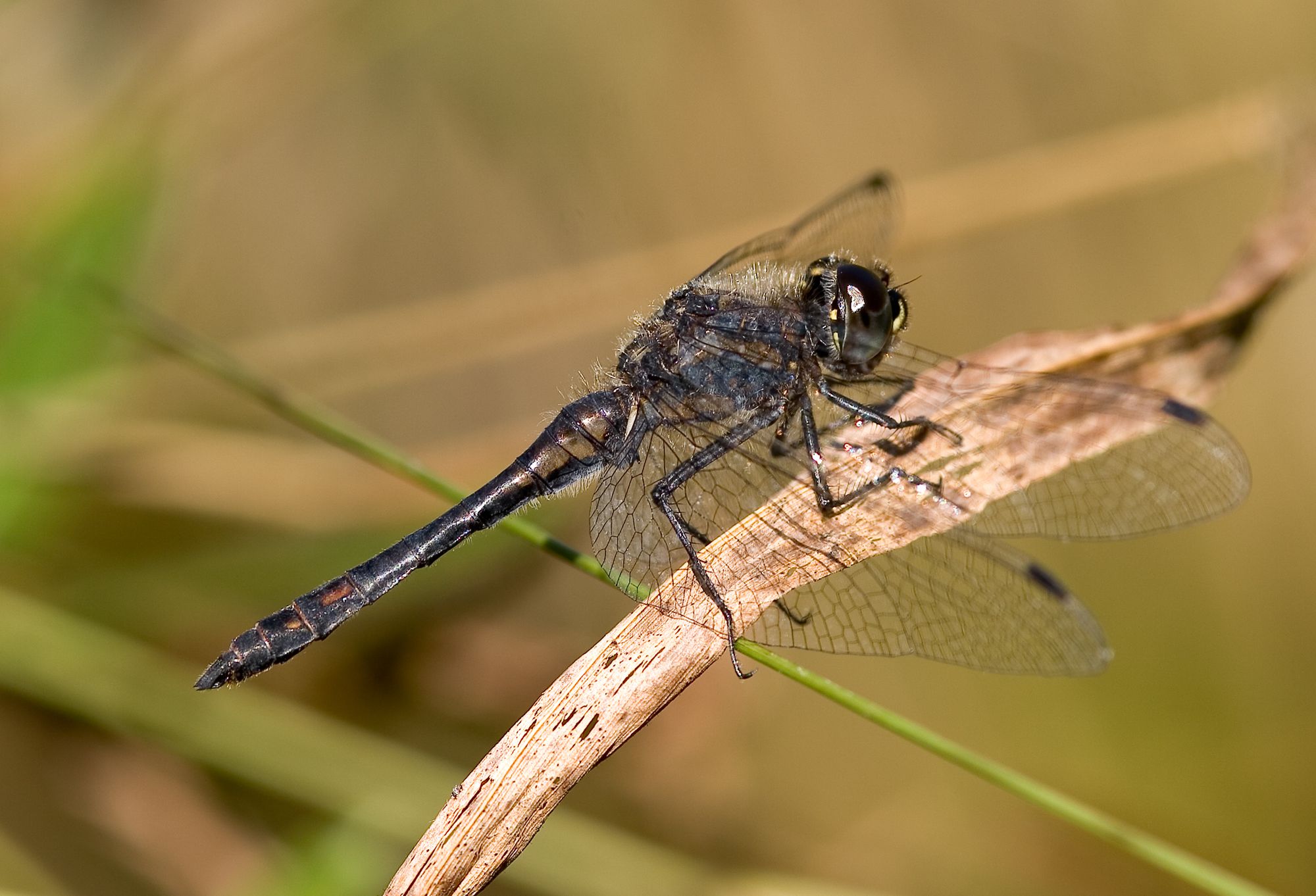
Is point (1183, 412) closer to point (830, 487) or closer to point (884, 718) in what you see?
point (830, 487)

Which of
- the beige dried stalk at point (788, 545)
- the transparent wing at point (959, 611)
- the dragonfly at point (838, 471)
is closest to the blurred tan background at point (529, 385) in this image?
the dragonfly at point (838, 471)

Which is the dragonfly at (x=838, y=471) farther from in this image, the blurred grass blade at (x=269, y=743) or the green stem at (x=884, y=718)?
the blurred grass blade at (x=269, y=743)

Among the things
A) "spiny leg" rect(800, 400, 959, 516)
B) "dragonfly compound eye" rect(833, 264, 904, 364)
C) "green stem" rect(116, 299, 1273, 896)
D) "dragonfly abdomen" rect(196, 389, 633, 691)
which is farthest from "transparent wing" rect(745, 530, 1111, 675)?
"dragonfly abdomen" rect(196, 389, 633, 691)

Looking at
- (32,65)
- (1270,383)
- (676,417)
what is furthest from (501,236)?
(1270,383)

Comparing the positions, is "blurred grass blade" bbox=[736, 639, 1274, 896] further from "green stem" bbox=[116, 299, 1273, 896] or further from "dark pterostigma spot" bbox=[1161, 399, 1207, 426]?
"dark pterostigma spot" bbox=[1161, 399, 1207, 426]

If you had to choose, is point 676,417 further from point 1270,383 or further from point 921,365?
point 1270,383
